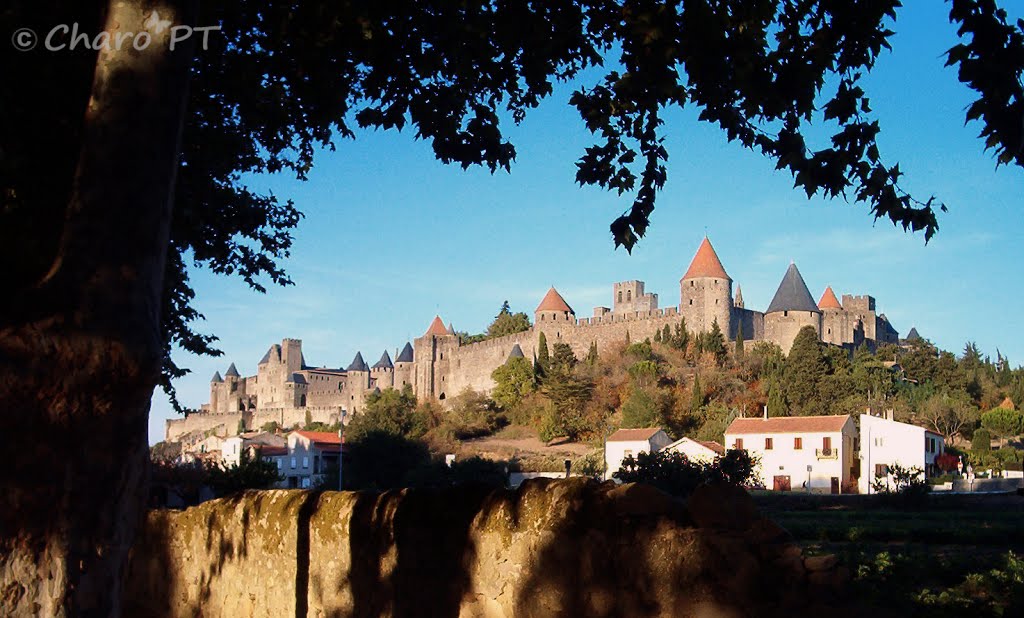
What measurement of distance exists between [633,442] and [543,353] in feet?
94.7

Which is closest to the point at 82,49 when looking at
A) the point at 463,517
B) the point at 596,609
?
the point at 463,517

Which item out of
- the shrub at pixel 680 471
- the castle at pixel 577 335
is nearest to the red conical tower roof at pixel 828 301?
the castle at pixel 577 335

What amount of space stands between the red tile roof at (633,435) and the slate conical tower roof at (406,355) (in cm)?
5053

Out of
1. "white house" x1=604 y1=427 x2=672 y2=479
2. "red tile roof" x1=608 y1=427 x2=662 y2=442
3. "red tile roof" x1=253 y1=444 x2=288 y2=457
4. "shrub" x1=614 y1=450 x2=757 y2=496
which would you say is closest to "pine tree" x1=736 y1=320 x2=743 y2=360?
"red tile roof" x1=608 y1=427 x2=662 y2=442

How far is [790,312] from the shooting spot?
259 ft

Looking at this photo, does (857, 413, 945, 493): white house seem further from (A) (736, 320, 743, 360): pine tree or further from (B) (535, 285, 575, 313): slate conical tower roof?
(B) (535, 285, 575, 313): slate conical tower roof

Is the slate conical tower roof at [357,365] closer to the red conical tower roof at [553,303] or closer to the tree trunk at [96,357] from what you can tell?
the red conical tower roof at [553,303]

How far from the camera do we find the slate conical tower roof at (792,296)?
79625 mm

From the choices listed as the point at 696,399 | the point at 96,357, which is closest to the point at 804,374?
the point at 696,399

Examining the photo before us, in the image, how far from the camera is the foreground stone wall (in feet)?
14.9

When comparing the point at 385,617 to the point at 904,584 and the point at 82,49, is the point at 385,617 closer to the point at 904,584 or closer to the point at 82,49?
the point at 82,49

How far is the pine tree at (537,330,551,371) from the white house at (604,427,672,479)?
23.1 m

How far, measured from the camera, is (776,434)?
5412 centimetres

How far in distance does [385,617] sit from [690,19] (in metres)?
4.35
